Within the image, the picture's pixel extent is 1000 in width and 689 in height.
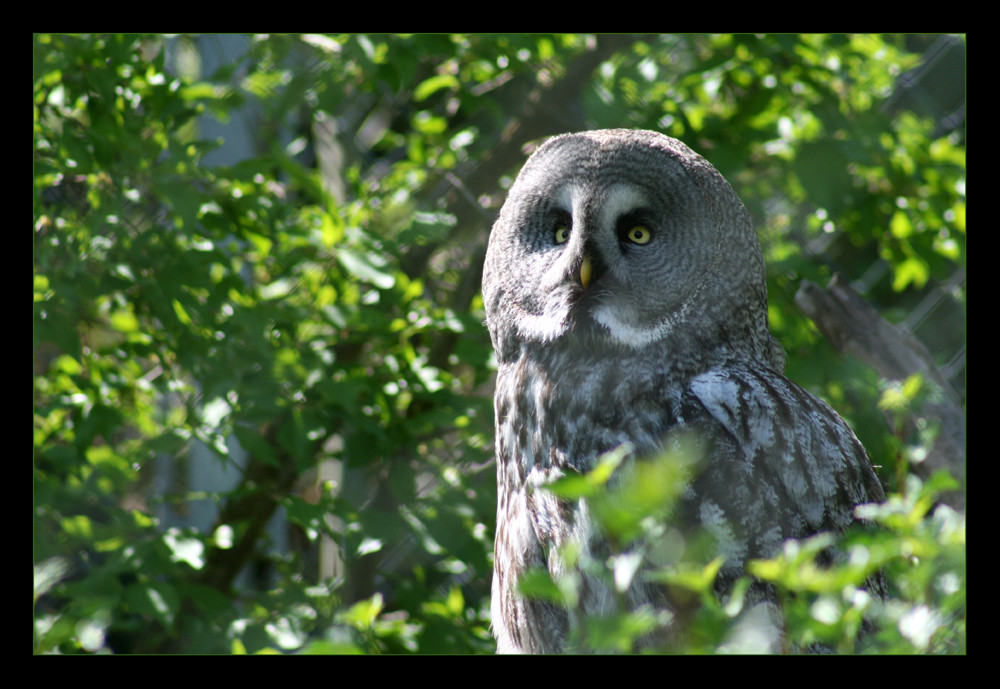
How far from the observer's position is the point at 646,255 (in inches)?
40.9

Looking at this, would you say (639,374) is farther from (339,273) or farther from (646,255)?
(339,273)

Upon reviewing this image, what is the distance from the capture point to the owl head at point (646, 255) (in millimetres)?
1010

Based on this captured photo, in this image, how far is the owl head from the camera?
101 centimetres

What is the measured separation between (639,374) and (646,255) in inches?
6.1

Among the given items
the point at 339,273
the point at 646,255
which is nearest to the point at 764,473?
the point at 646,255

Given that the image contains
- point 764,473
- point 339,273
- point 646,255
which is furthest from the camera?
point 339,273

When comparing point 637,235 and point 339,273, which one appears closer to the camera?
point 637,235

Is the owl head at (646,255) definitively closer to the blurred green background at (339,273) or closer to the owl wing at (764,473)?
the owl wing at (764,473)

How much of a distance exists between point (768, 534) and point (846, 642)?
45cm

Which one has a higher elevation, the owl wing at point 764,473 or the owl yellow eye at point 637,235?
the owl yellow eye at point 637,235

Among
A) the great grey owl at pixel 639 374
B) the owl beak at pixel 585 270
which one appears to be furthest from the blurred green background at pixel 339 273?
the owl beak at pixel 585 270

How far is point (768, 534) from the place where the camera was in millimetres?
891
